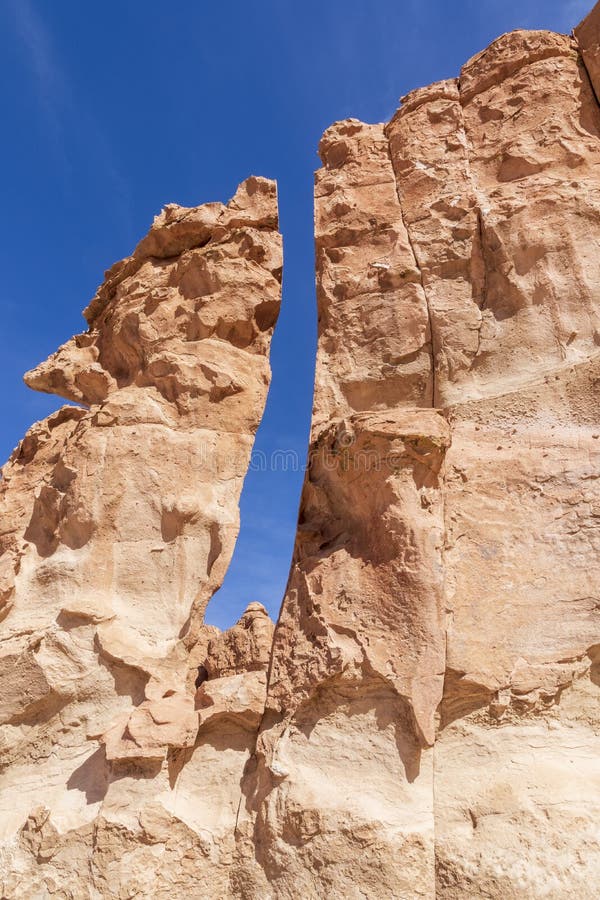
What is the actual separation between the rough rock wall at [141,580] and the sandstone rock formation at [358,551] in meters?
0.02

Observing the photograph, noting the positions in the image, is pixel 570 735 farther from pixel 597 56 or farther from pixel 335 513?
pixel 597 56

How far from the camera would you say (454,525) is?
487 centimetres

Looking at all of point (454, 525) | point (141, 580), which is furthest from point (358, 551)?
point (141, 580)

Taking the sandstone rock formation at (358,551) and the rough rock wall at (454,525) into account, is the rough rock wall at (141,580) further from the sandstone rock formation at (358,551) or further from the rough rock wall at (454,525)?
the rough rock wall at (454,525)

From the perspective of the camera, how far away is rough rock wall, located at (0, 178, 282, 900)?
168 inches

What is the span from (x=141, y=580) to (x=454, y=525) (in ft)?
7.45

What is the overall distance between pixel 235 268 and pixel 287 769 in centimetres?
423

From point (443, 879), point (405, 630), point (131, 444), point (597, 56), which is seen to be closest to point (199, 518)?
point (131, 444)

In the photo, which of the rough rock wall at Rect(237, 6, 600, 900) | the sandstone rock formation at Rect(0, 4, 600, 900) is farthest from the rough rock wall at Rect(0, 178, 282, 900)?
the rough rock wall at Rect(237, 6, 600, 900)

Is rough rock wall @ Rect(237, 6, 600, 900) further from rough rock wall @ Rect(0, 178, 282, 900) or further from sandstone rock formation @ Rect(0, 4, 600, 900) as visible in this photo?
rough rock wall @ Rect(0, 178, 282, 900)

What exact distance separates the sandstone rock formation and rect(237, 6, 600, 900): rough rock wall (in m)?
0.02

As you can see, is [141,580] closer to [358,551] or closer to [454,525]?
[358,551]

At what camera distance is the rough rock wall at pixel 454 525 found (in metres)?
3.86

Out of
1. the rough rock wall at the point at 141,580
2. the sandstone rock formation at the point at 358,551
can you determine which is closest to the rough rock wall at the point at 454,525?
the sandstone rock formation at the point at 358,551
